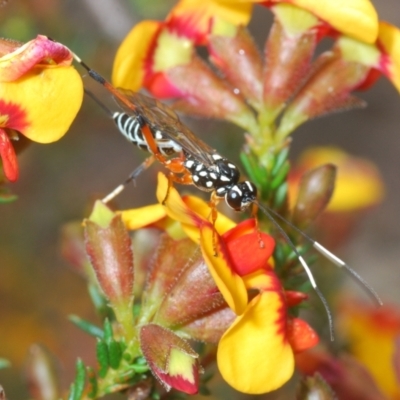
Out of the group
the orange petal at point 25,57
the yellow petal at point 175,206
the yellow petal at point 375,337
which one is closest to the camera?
the orange petal at point 25,57

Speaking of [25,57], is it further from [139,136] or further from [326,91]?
[326,91]

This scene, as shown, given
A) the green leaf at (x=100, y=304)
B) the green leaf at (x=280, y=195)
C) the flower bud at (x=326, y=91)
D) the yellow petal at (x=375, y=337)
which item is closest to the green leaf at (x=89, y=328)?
the green leaf at (x=100, y=304)

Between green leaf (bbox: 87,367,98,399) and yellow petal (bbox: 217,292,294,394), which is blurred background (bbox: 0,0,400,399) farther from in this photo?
yellow petal (bbox: 217,292,294,394)

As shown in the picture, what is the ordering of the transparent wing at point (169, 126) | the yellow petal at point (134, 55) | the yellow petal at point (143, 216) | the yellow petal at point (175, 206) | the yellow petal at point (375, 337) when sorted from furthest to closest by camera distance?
the yellow petal at point (375, 337) < the yellow petal at point (134, 55) < the transparent wing at point (169, 126) < the yellow petal at point (143, 216) < the yellow petal at point (175, 206)

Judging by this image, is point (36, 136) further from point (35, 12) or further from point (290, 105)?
point (35, 12)

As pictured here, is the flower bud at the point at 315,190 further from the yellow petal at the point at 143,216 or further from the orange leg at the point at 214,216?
the yellow petal at the point at 143,216

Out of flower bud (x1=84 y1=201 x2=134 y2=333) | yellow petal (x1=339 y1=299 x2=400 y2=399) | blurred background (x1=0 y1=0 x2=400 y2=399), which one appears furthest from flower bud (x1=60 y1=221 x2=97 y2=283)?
yellow petal (x1=339 y1=299 x2=400 y2=399)
